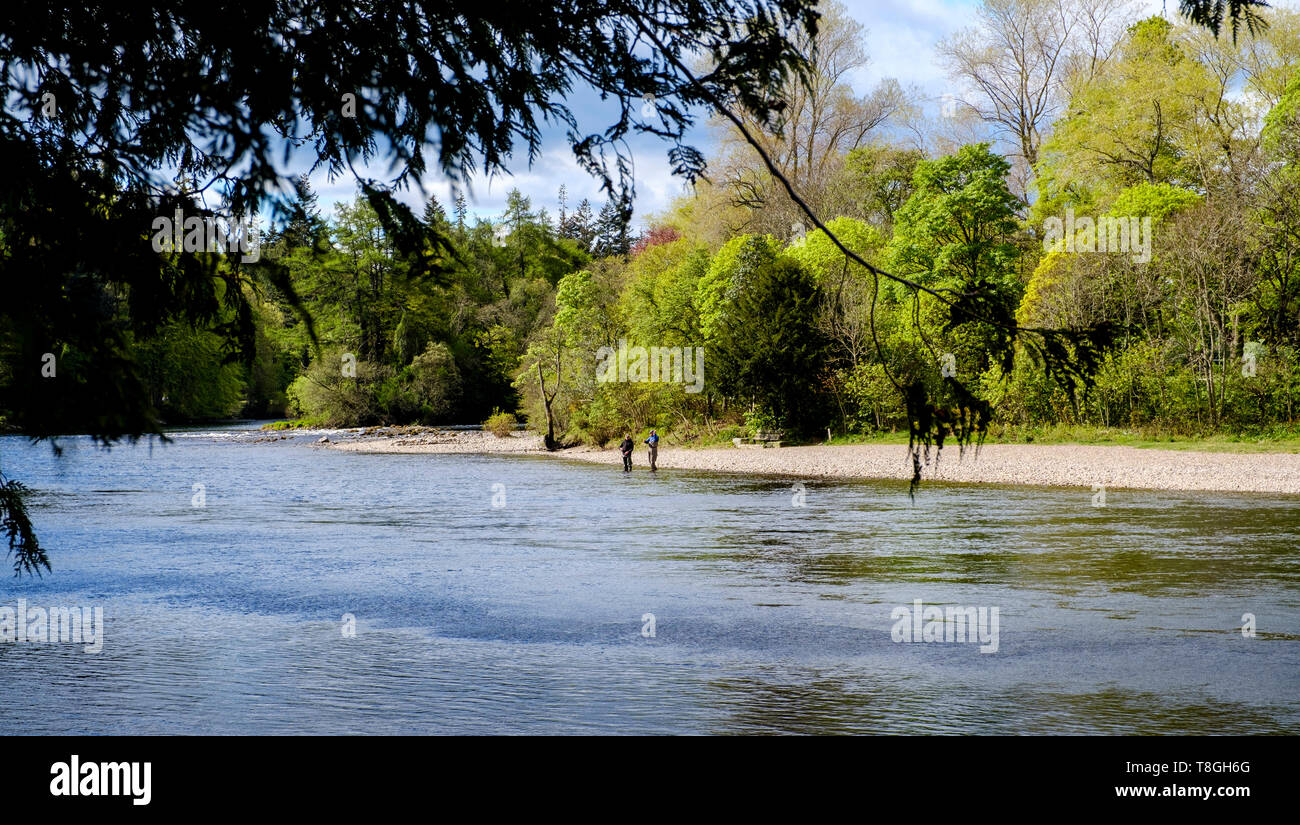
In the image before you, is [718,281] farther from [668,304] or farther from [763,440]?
[763,440]

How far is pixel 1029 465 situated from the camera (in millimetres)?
26969

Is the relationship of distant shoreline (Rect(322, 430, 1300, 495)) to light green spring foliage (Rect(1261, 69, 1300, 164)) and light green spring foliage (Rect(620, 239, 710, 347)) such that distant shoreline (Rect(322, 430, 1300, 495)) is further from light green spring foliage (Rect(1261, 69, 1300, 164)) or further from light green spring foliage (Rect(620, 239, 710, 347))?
light green spring foliage (Rect(1261, 69, 1300, 164))

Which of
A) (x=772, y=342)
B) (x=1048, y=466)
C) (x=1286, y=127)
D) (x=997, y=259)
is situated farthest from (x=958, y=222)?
(x=1048, y=466)

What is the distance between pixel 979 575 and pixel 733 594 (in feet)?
10.8

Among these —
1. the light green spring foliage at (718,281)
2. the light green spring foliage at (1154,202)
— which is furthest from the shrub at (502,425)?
the light green spring foliage at (1154,202)

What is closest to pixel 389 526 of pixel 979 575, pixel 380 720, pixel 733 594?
pixel 733 594

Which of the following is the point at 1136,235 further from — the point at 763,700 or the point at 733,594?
the point at 763,700

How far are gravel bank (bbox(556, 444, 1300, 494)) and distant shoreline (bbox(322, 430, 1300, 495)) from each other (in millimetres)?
20

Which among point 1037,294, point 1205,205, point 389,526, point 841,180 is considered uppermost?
point 841,180

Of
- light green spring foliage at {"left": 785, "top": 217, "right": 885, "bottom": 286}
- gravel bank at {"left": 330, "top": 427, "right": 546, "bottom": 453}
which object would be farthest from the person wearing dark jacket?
gravel bank at {"left": 330, "top": 427, "right": 546, "bottom": 453}

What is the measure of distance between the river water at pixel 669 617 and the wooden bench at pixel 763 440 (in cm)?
1480

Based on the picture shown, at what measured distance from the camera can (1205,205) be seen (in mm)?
29938

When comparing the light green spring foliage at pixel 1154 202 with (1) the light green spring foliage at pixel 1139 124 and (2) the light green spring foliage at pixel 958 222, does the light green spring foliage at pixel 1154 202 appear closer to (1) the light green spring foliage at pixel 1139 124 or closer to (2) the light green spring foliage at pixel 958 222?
(1) the light green spring foliage at pixel 1139 124

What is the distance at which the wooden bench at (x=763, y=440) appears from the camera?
37.4m
